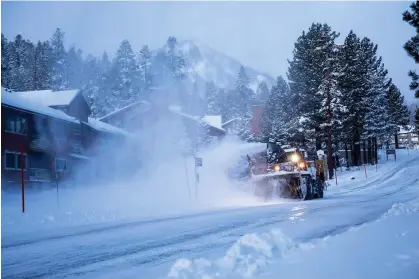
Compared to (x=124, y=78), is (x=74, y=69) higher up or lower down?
higher up

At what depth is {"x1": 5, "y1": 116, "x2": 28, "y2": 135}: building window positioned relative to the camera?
27359mm

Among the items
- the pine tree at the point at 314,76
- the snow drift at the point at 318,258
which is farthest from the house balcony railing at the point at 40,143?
the snow drift at the point at 318,258

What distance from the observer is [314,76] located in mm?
35656

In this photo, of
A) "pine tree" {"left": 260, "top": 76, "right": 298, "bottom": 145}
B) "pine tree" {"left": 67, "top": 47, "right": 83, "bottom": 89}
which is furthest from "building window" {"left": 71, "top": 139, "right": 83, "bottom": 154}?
"pine tree" {"left": 67, "top": 47, "right": 83, "bottom": 89}

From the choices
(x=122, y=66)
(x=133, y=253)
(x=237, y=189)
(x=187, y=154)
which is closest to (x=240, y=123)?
(x=122, y=66)

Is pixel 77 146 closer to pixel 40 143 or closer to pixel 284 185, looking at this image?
pixel 40 143

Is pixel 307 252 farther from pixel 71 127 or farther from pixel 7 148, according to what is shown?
pixel 71 127

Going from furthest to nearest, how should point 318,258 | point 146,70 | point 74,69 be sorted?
point 74,69 < point 146,70 < point 318,258

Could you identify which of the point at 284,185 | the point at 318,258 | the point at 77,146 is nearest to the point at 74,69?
the point at 77,146

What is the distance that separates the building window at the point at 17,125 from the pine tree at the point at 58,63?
90.4 feet

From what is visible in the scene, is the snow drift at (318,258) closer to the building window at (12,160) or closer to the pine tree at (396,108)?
the building window at (12,160)

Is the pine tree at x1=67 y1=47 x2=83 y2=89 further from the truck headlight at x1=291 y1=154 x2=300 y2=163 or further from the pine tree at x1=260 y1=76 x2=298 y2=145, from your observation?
the truck headlight at x1=291 y1=154 x2=300 y2=163

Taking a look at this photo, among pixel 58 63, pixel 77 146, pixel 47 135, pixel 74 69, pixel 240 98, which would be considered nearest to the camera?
pixel 47 135

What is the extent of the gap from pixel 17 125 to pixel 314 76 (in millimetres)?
25382
